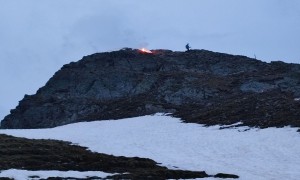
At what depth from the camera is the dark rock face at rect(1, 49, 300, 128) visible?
5922 centimetres

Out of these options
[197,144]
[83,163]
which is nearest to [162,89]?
[197,144]

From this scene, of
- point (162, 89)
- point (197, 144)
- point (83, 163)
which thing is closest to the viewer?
point (83, 163)

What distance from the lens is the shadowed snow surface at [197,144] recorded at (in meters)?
30.8

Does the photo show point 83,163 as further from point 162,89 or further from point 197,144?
point 162,89

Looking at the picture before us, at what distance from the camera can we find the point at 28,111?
76250 millimetres

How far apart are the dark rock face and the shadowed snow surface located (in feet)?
17.4

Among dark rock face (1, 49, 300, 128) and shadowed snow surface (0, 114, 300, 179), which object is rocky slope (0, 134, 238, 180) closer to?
shadowed snow surface (0, 114, 300, 179)

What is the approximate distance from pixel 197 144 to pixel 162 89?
34454 mm

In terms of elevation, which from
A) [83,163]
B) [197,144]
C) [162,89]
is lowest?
[83,163]

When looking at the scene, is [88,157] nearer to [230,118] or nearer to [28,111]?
[230,118]

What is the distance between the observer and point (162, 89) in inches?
2950

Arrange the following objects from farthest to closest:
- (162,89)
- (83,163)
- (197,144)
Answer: (162,89)
(197,144)
(83,163)

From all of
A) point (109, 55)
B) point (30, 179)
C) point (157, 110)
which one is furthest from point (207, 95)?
point (30, 179)

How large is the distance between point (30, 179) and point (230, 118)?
29.2 metres
